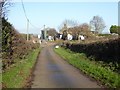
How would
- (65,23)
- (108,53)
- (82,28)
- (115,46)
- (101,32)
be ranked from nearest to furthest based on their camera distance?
(115,46) < (108,53) < (101,32) < (82,28) < (65,23)

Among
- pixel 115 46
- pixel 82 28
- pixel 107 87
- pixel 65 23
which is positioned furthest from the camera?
pixel 65 23

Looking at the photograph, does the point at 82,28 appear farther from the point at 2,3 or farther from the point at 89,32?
the point at 2,3

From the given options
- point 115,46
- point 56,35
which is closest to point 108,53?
point 115,46

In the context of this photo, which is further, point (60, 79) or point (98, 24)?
point (98, 24)

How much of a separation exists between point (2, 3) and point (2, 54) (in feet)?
8.79

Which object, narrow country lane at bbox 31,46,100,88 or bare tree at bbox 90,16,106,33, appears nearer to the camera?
narrow country lane at bbox 31,46,100,88

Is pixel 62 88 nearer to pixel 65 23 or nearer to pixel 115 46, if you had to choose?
pixel 115 46

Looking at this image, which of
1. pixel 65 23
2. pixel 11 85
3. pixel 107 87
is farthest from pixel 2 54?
pixel 65 23

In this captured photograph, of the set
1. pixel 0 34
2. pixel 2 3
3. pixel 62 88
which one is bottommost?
pixel 62 88

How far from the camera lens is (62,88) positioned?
29.6 feet

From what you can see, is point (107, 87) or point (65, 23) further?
point (65, 23)

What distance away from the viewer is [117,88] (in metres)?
8.38

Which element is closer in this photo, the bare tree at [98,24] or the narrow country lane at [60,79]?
the narrow country lane at [60,79]

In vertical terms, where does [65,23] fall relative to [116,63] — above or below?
above
